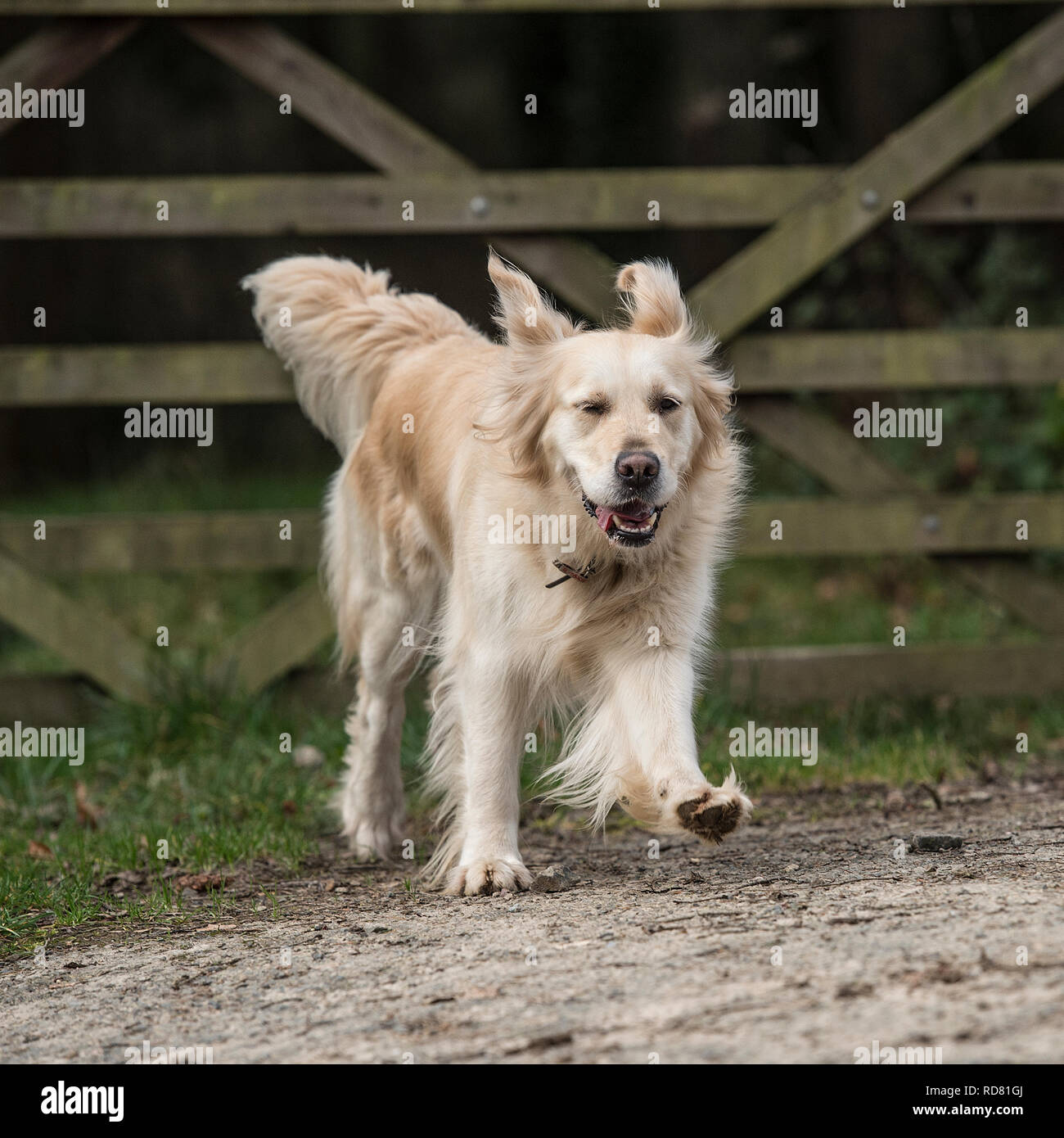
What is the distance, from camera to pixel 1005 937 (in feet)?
8.32

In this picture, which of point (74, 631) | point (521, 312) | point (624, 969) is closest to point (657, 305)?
point (521, 312)

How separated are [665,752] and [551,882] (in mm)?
422

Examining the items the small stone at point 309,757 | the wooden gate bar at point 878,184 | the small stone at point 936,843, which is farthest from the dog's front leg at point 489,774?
the wooden gate bar at point 878,184

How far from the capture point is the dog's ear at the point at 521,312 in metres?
3.71

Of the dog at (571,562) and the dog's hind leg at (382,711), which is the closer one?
the dog at (571,562)

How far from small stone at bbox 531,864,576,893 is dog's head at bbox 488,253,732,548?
0.82 metres

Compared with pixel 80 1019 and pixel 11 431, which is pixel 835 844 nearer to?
pixel 80 1019

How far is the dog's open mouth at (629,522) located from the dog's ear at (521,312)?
57 centimetres

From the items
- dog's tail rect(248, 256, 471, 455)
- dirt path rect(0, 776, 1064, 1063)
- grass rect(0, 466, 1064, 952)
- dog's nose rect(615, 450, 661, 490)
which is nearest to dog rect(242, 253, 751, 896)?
dog's nose rect(615, 450, 661, 490)

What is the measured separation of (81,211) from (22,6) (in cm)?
73

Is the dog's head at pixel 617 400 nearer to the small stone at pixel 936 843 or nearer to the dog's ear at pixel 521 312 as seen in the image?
the dog's ear at pixel 521 312

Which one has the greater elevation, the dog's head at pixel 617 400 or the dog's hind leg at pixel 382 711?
the dog's head at pixel 617 400

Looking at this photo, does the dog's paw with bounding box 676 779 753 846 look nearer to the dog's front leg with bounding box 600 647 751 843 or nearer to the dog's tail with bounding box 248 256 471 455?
the dog's front leg with bounding box 600 647 751 843

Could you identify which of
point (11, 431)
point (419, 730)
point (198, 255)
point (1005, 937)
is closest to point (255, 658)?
point (419, 730)
